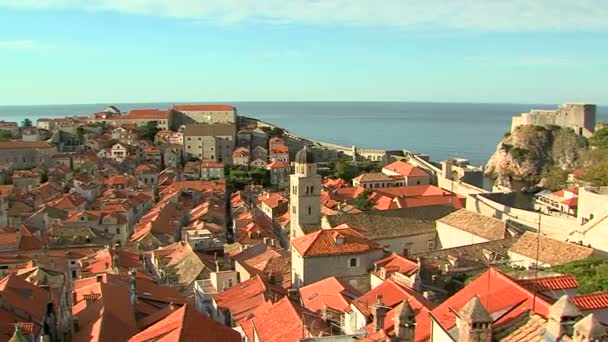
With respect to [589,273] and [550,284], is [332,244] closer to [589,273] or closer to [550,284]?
[589,273]

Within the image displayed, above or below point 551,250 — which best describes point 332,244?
above

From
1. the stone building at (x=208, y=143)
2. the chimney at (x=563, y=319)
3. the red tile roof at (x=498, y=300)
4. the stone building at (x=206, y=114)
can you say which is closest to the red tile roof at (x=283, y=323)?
the red tile roof at (x=498, y=300)

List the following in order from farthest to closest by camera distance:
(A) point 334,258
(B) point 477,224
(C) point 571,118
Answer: (C) point 571,118 < (B) point 477,224 < (A) point 334,258

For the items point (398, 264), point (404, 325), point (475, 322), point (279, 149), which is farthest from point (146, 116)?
point (475, 322)

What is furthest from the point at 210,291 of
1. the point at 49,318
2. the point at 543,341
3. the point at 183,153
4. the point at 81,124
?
the point at 81,124

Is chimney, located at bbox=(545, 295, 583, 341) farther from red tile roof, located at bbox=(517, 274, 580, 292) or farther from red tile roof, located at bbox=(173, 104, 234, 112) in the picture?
red tile roof, located at bbox=(173, 104, 234, 112)

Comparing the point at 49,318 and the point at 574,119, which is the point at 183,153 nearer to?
the point at 574,119
